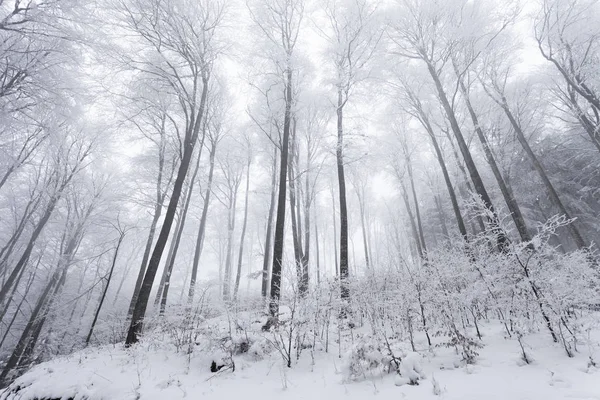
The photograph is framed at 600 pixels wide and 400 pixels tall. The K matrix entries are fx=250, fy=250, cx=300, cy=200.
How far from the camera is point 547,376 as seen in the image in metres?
2.81

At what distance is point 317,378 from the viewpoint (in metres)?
3.78

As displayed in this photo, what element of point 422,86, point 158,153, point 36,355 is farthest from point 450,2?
point 36,355

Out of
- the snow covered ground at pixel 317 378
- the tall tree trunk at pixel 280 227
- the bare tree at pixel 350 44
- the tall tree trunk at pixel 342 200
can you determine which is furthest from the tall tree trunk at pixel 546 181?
the tall tree trunk at pixel 280 227

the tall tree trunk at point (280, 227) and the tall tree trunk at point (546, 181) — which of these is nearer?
the tall tree trunk at point (280, 227)

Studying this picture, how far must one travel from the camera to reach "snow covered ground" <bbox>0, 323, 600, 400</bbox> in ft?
8.89

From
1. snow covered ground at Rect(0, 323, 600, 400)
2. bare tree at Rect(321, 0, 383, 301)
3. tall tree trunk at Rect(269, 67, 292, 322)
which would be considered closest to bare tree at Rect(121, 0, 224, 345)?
snow covered ground at Rect(0, 323, 600, 400)

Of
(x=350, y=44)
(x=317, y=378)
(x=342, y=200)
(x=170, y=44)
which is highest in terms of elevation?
(x=350, y=44)

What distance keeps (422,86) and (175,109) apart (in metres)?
11.0

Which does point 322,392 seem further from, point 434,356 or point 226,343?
point 226,343

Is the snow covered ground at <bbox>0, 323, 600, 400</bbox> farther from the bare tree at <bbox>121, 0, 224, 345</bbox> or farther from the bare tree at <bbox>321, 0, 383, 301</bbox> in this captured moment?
the bare tree at <bbox>321, 0, 383, 301</bbox>

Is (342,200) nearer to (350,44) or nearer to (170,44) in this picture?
(350,44)

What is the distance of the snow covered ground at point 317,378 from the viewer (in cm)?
271

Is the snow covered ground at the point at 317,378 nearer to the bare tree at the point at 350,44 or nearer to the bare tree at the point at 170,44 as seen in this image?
the bare tree at the point at 170,44

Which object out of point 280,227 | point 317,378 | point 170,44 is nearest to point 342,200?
point 280,227
